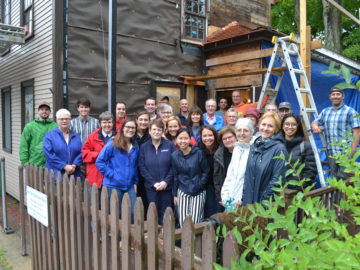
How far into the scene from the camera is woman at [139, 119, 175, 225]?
3889 millimetres

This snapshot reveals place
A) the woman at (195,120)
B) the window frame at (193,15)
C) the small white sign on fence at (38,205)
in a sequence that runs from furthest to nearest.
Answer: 1. the window frame at (193,15)
2. the woman at (195,120)
3. the small white sign on fence at (38,205)

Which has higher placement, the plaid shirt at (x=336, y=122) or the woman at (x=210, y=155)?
the plaid shirt at (x=336, y=122)

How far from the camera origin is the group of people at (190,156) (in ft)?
10.3

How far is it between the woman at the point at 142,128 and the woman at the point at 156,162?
38 cm

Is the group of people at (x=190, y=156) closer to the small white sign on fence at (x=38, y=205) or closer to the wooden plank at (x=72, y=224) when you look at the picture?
the small white sign on fence at (x=38, y=205)

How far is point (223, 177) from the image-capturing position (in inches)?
141

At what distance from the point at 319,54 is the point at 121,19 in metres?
4.83

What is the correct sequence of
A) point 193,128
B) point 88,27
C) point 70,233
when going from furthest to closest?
point 88,27
point 193,128
point 70,233

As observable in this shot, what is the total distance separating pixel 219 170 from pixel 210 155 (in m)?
0.33

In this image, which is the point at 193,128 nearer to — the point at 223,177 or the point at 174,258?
the point at 223,177

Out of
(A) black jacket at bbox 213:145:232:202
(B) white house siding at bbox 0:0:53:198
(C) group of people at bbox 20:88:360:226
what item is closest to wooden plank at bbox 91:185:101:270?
(C) group of people at bbox 20:88:360:226

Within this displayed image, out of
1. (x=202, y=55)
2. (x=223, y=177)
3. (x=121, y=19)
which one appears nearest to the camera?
(x=223, y=177)

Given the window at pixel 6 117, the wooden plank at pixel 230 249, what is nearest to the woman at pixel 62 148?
the wooden plank at pixel 230 249

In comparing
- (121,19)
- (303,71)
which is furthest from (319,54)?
(121,19)
